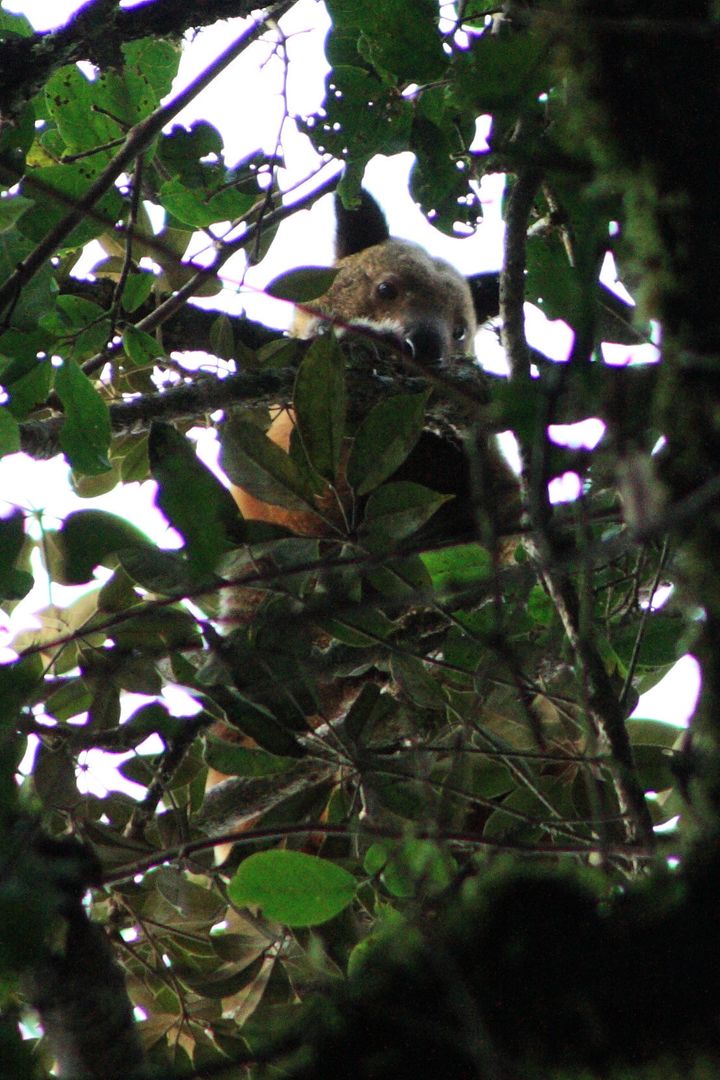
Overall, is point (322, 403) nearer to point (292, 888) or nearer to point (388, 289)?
point (292, 888)

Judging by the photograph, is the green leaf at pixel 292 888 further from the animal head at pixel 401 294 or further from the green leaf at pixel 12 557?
the animal head at pixel 401 294

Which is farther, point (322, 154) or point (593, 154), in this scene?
point (322, 154)

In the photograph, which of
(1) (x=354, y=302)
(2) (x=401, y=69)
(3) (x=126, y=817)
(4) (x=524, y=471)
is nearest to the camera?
(4) (x=524, y=471)

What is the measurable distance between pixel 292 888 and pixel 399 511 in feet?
1.80

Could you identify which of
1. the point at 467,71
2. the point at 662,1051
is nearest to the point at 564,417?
the point at 467,71

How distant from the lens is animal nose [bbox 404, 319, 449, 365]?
4.03 metres

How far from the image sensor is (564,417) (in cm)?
159

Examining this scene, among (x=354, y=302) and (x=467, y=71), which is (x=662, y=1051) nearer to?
(x=467, y=71)

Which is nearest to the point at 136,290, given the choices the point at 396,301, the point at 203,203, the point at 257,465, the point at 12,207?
the point at 203,203

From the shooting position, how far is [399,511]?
1.57m

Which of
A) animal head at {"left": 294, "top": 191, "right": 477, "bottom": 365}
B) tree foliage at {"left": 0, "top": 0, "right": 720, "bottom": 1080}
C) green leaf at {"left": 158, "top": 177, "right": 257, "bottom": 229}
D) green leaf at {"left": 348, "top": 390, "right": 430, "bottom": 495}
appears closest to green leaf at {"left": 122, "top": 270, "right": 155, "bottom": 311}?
tree foliage at {"left": 0, "top": 0, "right": 720, "bottom": 1080}

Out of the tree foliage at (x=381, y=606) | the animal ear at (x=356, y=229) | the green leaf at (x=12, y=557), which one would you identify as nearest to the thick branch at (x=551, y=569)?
the tree foliage at (x=381, y=606)

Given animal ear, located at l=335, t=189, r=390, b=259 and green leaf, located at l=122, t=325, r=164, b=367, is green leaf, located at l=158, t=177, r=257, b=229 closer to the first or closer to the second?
green leaf, located at l=122, t=325, r=164, b=367

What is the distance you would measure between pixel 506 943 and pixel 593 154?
1.96ft
